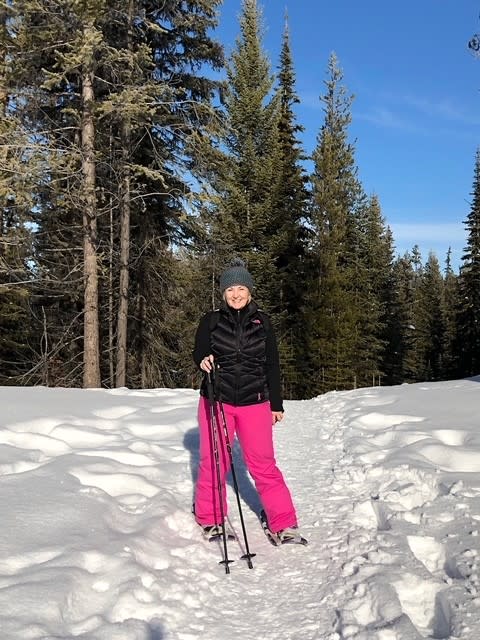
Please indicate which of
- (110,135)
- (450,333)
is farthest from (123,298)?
(450,333)

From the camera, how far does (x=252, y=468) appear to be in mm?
4238

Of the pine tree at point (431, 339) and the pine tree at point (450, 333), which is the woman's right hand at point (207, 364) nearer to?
the pine tree at point (450, 333)

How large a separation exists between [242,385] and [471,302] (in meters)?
39.6

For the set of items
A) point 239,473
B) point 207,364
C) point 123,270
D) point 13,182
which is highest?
point 13,182

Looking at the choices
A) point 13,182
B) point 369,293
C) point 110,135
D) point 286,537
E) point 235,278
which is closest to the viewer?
point 286,537

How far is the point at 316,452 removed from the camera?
21.8ft

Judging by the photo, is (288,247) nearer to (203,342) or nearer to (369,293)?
(369,293)

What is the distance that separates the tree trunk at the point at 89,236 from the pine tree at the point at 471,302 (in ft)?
110

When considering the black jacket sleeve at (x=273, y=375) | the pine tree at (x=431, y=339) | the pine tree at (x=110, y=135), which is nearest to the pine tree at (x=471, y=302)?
the pine tree at (x=431, y=339)

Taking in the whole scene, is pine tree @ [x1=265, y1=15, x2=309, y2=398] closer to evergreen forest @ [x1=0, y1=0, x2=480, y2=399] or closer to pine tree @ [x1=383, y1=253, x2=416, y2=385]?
evergreen forest @ [x1=0, y1=0, x2=480, y2=399]

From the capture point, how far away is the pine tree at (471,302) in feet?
127

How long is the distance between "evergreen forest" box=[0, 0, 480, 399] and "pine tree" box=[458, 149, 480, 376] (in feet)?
48.7

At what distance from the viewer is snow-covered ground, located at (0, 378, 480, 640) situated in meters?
2.84

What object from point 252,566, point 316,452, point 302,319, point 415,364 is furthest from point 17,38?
point 415,364
